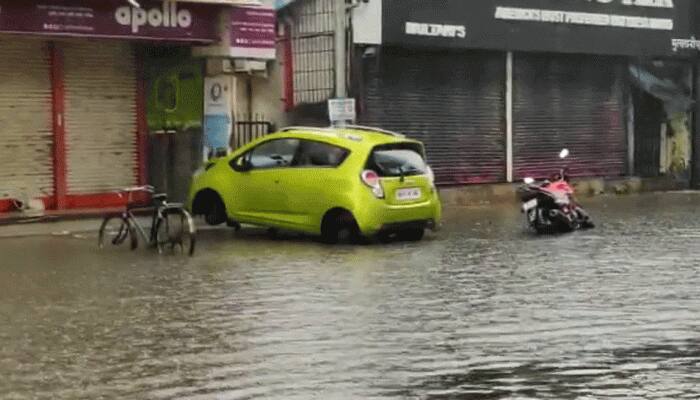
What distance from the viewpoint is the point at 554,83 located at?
28.4 m

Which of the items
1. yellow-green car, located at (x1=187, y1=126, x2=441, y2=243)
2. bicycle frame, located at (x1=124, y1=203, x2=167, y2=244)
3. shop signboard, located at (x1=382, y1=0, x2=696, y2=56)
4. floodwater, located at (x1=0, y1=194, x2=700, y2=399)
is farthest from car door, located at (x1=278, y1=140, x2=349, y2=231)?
shop signboard, located at (x1=382, y1=0, x2=696, y2=56)

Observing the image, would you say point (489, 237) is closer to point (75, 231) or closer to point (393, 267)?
point (393, 267)

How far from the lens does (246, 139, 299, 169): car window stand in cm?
1816

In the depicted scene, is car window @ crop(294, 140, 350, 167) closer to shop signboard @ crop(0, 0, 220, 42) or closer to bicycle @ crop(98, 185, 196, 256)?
bicycle @ crop(98, 185, 196, 256)

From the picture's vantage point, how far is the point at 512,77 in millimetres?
27484

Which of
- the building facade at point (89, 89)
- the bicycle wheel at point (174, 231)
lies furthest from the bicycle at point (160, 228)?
the building facade at point (89, 89)

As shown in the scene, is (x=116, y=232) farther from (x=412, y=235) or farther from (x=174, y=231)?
(x=412, y=235)

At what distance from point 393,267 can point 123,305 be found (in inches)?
156

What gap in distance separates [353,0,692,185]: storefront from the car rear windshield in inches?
264

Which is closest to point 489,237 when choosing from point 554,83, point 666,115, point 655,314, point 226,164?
point 226,164

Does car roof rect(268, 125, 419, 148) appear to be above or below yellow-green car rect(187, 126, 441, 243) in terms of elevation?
above

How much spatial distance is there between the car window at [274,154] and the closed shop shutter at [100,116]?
13.8 ft

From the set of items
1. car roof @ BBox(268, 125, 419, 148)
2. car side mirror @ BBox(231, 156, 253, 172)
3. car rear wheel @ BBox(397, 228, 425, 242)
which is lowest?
car rear wheel @ BBox(397, 228, 425, 242)

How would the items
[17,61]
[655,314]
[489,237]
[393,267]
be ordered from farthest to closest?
[17,61] → [489,237] → [393,267] → [655,314]
